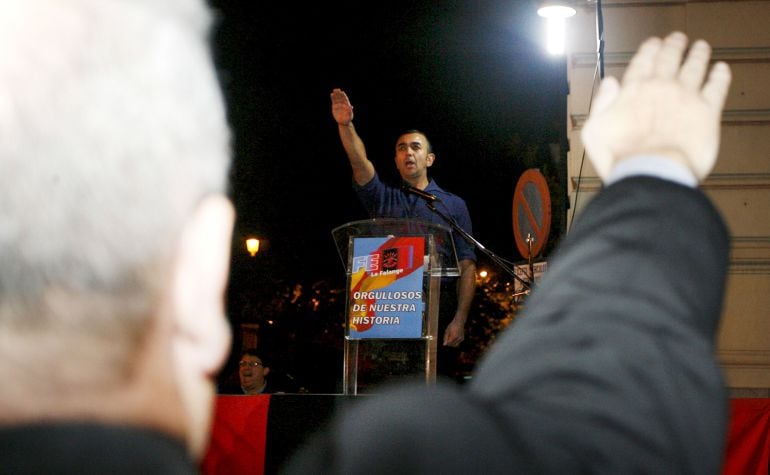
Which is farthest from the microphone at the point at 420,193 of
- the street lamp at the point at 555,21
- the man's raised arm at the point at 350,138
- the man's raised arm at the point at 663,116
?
the man's raised arm at the point at 663,116

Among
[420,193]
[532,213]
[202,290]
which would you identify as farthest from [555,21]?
[202,290]

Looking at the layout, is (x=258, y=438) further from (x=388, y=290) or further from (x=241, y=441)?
(x=388, y=290)

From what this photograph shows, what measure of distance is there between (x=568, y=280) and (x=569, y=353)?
4.1 inches

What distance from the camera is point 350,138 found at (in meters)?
6.38

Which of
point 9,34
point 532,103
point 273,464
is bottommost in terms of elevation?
point 273,464

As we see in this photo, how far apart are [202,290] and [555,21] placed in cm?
632

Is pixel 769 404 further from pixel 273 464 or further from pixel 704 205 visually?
pixel 704 205

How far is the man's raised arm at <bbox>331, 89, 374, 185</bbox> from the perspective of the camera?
20.6 ft

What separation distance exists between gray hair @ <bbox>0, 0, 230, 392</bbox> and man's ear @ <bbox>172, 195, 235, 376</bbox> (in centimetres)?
2

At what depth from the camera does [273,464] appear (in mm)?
4656

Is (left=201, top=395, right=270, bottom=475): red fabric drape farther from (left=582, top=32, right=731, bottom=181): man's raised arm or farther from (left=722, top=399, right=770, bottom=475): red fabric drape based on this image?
(left=582, top=32, right=731, bottom=181): man's raised arm

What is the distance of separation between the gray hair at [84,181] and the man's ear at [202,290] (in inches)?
0.7

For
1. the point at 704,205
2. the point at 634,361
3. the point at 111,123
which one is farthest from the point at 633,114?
the point at 111,123

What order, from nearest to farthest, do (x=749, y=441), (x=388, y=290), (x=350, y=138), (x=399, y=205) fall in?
(x=749, y=441) < (x=388, y=290) < (x=350, y=138) < (x=399, y=205)
